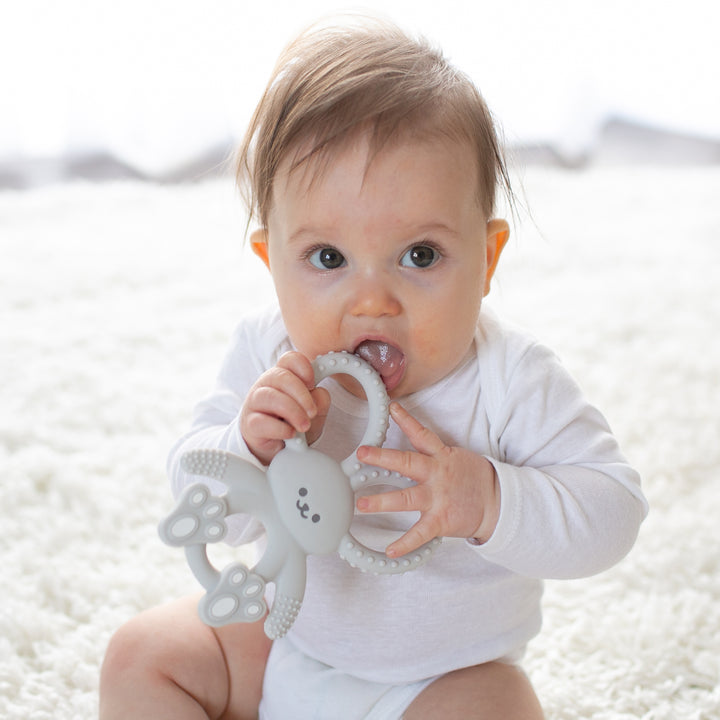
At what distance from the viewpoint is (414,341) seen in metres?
0.72

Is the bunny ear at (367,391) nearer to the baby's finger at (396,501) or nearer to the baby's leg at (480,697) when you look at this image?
the baby's finger at (396,501)

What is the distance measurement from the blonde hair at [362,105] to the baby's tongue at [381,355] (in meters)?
0.14

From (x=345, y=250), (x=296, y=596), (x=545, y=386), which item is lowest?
(x=296, y=596)

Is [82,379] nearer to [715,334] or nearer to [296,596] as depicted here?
[296,596]

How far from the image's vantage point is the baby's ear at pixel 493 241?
776 millimetres

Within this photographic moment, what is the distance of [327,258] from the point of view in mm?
719

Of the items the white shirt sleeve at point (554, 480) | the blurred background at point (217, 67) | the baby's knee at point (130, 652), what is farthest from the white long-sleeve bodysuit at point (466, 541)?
the blurred background at point (217, 67)

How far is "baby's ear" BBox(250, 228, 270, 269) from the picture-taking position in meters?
0.80

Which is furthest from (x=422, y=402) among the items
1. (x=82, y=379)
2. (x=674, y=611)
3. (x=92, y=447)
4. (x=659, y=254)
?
(x=659, y=254)

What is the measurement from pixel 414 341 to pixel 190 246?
1382mm

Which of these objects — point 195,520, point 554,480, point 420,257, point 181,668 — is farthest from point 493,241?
point 181,668

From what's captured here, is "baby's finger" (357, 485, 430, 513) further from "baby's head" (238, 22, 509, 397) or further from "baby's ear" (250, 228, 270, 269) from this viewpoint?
"baby's ear" (250, 228, 270, 269)

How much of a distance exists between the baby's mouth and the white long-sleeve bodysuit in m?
0.07

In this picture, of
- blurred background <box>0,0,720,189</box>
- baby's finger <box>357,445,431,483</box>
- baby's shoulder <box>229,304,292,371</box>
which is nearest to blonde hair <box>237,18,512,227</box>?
baby's shoulder <box>229,304,292,371</box>
